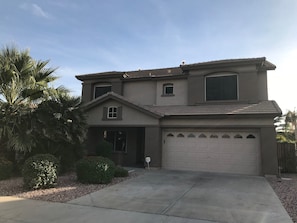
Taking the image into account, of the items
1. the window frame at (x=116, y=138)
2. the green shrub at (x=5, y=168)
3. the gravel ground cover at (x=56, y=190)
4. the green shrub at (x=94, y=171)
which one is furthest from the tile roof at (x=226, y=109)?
the green shrub at (x=5, y=168)

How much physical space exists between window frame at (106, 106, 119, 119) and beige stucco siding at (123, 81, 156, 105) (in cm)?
227

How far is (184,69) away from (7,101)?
11.6 meters

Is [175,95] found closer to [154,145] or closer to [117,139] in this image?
[154,145]

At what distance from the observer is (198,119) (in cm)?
1500

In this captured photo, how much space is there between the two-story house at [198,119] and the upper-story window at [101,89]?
5.68ft

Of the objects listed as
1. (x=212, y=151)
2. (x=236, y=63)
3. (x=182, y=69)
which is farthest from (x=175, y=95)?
(x=212, y=151)

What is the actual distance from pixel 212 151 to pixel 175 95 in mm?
5429

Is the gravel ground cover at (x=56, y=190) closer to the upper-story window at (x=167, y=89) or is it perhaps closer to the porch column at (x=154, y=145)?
the porch column at (x=154, y=145)

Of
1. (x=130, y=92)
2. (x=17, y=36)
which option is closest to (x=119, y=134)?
(x=130, y=92)

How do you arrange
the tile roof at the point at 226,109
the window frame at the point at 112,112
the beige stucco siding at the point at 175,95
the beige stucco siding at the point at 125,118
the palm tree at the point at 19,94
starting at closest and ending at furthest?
the palm tree at the point at 19,94 → the tile roof at the point at 226,109 → the beige stucco siding at the point at 125,118 → the window frame at the point at 112,112 → the beige stucco siding at the point at 175,95

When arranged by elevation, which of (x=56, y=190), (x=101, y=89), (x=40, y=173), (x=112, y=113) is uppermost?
(x=101, y=89)

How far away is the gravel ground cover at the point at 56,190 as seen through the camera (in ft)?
27.7

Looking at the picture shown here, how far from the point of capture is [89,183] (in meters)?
10.8

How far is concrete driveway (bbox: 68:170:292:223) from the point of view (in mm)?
6602
